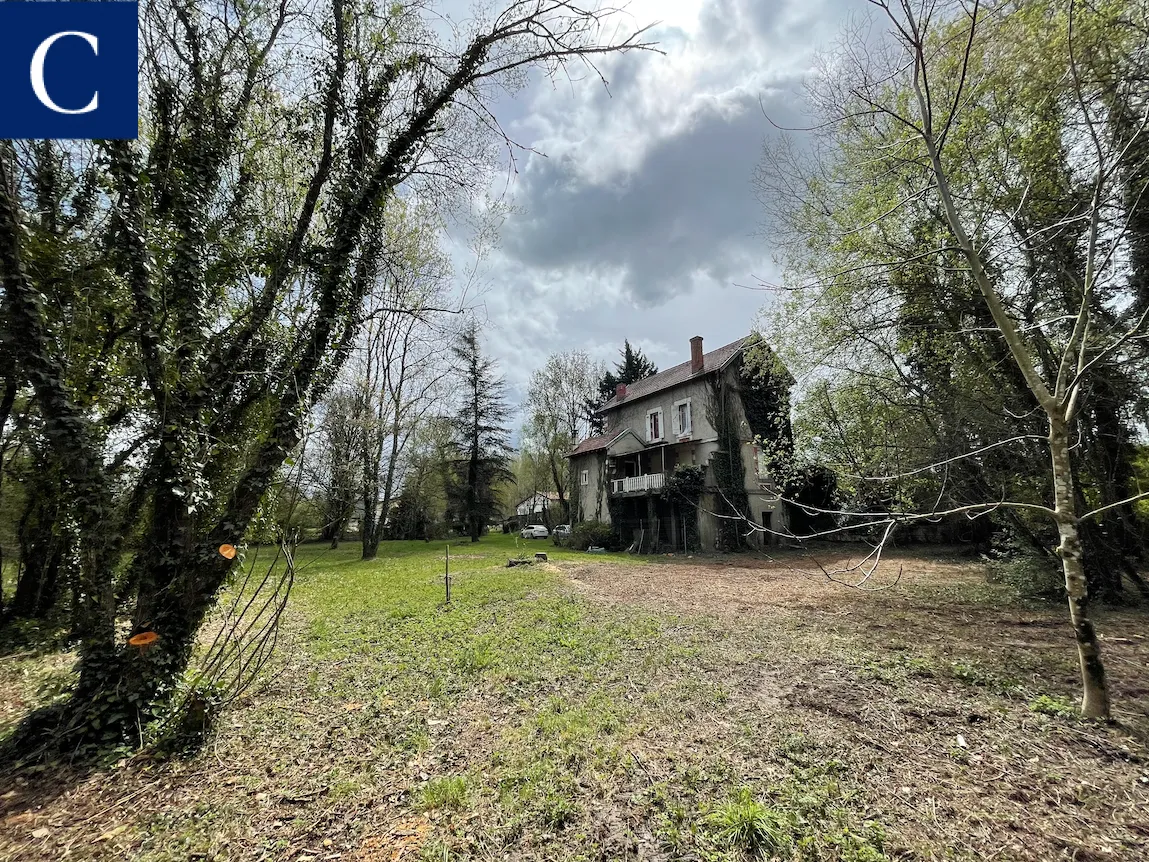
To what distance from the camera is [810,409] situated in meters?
11.8

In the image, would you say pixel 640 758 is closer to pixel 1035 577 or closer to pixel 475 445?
pixel 1035 577

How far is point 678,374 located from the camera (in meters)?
22.9

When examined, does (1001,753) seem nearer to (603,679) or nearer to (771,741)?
(771,741)

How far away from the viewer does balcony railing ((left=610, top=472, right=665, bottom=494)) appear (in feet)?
68.9

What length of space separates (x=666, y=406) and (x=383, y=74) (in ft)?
62.7

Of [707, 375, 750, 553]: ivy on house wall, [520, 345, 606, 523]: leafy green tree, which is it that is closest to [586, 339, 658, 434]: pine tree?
[520, 345, 606, 523]: leafy green tree

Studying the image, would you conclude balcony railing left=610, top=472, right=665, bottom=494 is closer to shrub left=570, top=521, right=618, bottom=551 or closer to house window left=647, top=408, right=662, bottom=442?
house window left=647, top=408, right=662, bottom=442

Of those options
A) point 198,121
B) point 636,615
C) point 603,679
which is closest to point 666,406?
point 636,615

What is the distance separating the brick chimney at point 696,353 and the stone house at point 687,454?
5 cm

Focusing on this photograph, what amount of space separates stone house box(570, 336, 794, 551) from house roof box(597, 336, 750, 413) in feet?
0.24

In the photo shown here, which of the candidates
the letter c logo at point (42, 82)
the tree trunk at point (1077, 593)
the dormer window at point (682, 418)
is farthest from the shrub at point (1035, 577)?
the letter c logo at point (42, 82)

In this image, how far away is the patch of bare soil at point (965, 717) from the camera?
2557mm

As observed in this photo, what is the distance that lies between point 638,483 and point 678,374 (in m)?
5.92

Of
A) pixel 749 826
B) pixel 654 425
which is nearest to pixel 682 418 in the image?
pixel 654 425
